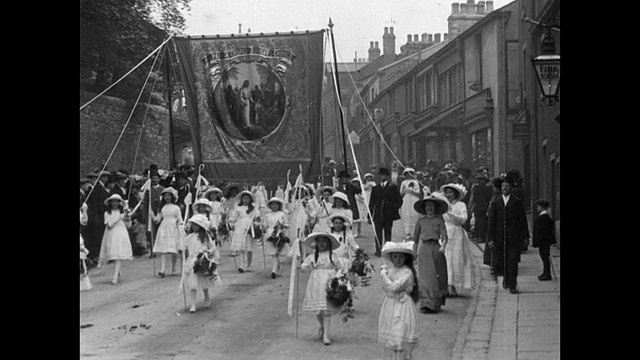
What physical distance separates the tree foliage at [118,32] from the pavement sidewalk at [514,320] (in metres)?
6.96

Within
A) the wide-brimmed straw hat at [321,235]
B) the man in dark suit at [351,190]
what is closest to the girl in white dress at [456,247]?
the wide-brimmed straw hat at [321,235]

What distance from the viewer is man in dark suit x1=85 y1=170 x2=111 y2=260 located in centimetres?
1639

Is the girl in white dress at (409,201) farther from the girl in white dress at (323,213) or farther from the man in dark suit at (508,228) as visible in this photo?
the man in dark suit at (508,228)

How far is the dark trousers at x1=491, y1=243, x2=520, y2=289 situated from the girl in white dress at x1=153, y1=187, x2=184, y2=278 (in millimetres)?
5774

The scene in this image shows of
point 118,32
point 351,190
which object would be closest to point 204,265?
point 118,32

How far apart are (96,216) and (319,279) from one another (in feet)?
23.5

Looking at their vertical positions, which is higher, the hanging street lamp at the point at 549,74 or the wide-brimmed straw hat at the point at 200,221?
the hanging street lamp at the point at 549,74

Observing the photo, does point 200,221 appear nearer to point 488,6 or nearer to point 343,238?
point 343,238

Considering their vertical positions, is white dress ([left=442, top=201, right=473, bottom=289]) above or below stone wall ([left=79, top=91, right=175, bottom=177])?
below

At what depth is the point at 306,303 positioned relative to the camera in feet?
35.0

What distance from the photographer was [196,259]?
12.5 m

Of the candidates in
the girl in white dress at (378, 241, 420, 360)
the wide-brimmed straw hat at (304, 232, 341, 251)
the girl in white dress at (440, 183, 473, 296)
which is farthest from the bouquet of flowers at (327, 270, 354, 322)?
the girl in white dress at (440, 183, 473, 296)

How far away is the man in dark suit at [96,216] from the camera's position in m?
16.4

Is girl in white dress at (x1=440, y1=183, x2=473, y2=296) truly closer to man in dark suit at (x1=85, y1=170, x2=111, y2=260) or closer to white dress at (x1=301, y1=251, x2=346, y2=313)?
white dress at (x1=301, y1=251, x2=346, y2=313)
